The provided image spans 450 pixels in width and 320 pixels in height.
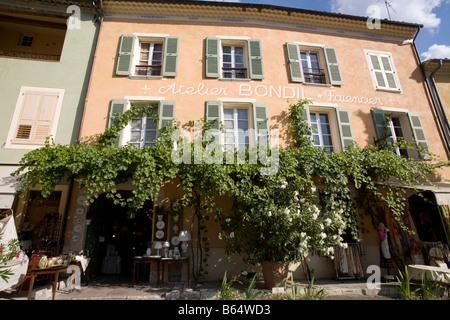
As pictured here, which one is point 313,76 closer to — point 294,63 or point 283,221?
point 294,63

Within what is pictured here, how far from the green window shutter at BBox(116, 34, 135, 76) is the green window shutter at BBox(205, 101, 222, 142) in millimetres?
2977

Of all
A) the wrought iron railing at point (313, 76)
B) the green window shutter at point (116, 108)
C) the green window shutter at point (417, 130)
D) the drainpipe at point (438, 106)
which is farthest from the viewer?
the wrought iron railing at point (313, 76)

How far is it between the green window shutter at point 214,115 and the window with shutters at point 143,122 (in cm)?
110

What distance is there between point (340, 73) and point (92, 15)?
9359mm

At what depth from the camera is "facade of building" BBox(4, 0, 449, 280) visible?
7770 mm

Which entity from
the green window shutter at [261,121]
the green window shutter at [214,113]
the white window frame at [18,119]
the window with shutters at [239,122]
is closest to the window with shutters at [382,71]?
the green window shutter at [261,121]

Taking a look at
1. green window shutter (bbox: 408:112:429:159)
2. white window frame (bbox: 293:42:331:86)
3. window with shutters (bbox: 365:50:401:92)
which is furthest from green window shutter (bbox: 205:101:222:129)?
green window shutter (bbox: 408:112:429:159)

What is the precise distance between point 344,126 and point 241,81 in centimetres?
380

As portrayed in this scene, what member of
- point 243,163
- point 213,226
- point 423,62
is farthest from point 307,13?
point 213,226

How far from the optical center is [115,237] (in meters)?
8.42

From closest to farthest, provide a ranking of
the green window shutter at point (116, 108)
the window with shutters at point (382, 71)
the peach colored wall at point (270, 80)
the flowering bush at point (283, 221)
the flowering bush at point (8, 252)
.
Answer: the flowering bush at point (8, 252) < the flowering bush at point (283, 221) < the green window shutter at point (116, 108) < the peach colored wall at point (270, 80) < the window with shutters at point (382, 71)

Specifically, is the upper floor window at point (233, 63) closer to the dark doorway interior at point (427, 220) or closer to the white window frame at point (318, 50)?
the white window frame at point (318, 50)

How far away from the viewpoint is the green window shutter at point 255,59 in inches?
338

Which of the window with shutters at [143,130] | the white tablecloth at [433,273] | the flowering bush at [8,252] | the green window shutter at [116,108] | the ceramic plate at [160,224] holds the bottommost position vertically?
the white tablecloth at [433,273]
